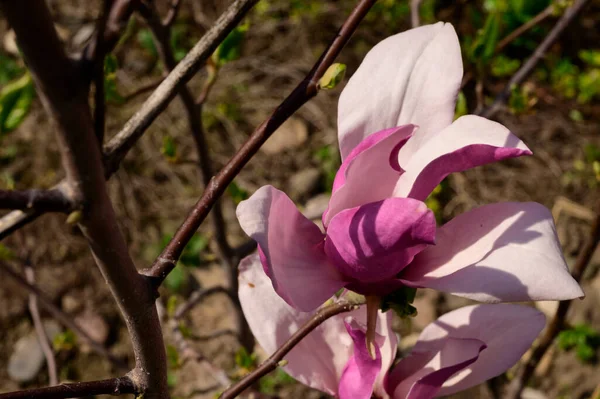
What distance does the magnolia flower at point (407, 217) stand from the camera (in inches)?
17.8

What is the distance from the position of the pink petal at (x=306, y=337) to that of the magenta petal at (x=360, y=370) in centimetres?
7

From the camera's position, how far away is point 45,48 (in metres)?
0.34

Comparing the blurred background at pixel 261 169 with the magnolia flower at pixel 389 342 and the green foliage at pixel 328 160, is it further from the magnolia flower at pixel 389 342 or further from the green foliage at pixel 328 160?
the magnolia flower at pixel 389 342

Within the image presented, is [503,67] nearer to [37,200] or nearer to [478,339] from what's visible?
[478,339]

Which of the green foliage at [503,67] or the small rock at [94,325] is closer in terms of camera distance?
the small rock at [94,325]

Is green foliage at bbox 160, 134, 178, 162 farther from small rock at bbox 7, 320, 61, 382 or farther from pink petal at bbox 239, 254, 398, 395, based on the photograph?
small rock at bbox 7, 320, 61, 382

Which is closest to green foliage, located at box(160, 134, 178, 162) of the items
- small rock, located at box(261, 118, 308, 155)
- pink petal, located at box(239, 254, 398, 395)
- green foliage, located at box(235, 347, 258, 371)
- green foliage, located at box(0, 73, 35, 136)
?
green foliage, located at box(0, 73, 35, 136)

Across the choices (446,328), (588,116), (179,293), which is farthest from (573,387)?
(446,328)

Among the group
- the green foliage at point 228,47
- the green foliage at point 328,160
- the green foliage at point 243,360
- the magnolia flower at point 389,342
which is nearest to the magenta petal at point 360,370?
the magnolia flower at point 389,342

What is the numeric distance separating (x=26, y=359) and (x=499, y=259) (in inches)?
86.4

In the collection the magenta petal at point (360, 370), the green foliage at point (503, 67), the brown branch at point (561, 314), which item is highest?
the magenta petal at point (360, 370)

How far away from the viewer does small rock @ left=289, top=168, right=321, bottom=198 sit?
2.52 meters

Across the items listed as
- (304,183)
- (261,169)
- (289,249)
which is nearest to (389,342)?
(289,249)

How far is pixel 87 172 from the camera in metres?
0.40
